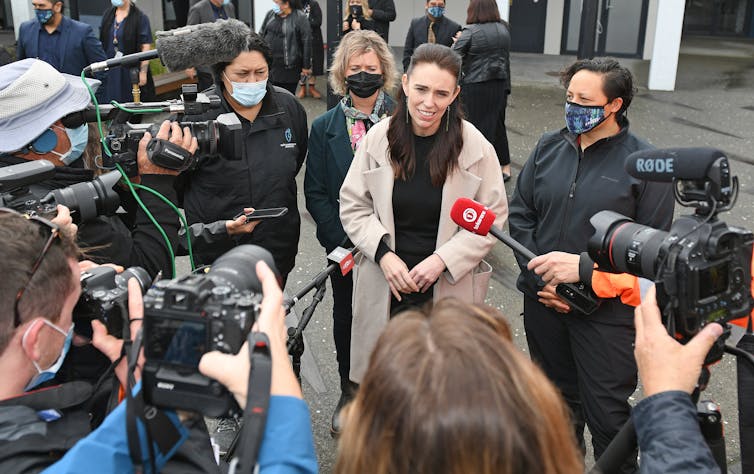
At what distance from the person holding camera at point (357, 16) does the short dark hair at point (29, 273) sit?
8674mm

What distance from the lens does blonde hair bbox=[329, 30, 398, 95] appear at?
13.6ft

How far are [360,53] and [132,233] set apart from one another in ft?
5.90

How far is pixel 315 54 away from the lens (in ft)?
42.6

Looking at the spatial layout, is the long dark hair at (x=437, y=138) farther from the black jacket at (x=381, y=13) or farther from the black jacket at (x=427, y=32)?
the black jacket at (x=381, y=13)

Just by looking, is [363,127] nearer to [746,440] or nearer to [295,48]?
[746,440]

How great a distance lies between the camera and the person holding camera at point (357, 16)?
33.5 feet

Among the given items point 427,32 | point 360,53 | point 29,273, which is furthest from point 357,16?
point 29,273

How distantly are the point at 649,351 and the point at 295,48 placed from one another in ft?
27.3

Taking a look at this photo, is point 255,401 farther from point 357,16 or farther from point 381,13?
point 381,13

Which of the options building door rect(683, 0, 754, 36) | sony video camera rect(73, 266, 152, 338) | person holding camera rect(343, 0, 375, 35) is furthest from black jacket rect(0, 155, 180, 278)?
building door rect(683, 0, 754, 36)

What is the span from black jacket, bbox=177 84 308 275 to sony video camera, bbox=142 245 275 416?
1945 millimetres

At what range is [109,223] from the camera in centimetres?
274

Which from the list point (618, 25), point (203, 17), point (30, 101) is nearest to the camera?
point (30, 101)

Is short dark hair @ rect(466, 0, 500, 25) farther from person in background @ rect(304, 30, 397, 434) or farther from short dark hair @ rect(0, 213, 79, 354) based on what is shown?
short dark hair @ rect(0, 213, 79, 354)
